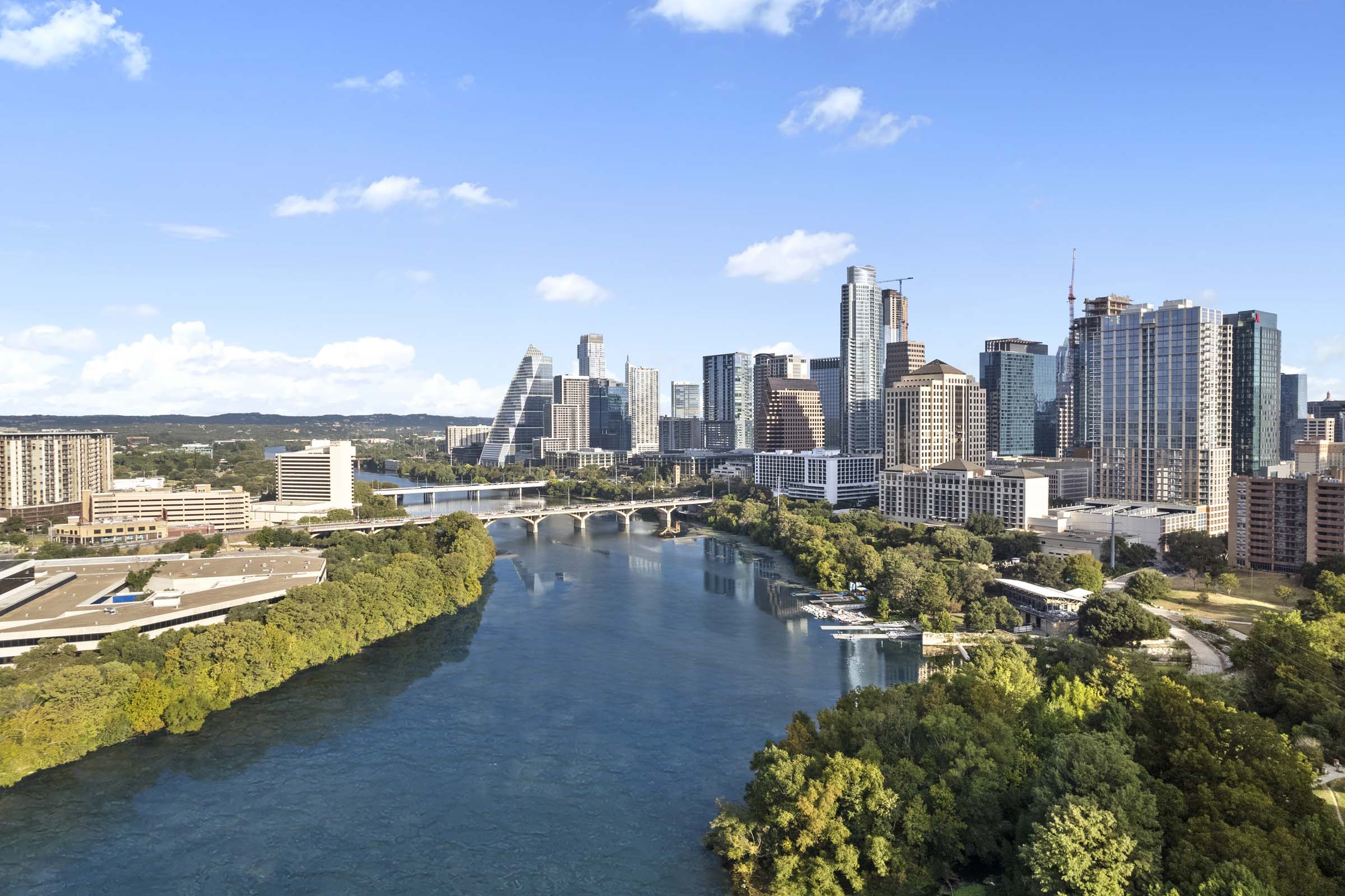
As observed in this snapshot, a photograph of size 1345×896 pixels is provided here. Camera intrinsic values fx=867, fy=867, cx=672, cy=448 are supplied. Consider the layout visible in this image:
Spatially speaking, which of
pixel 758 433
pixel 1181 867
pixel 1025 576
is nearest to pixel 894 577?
pixel 1025 576

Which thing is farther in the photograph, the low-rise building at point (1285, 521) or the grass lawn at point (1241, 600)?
the low-rise building at point (1285, 521)

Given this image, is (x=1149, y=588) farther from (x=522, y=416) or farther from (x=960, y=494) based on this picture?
(x=522, y=416)

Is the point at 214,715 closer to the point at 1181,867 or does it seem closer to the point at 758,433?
the point at 1181,867

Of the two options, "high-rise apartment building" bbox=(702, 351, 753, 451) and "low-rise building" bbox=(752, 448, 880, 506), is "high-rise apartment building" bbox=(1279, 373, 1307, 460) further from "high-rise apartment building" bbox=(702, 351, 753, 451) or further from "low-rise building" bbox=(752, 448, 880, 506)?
"high-rise apartment building" bbox=(702, 351, 753, 451)

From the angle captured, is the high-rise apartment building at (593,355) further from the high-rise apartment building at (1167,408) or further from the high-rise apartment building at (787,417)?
the high-rise apartment building at (1167,408)

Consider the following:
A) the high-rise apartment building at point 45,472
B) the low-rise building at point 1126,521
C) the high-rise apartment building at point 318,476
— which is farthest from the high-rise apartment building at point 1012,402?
the high-rise apartment building at point 45,472

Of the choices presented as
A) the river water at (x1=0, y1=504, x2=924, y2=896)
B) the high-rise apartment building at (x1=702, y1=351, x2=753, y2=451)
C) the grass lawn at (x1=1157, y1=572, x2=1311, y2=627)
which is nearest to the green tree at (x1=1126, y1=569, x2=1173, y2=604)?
the grass lawn at (x1=1157, y1=572, x2=1311, y2=627)

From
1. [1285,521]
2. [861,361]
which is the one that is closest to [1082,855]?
[1285,521]
